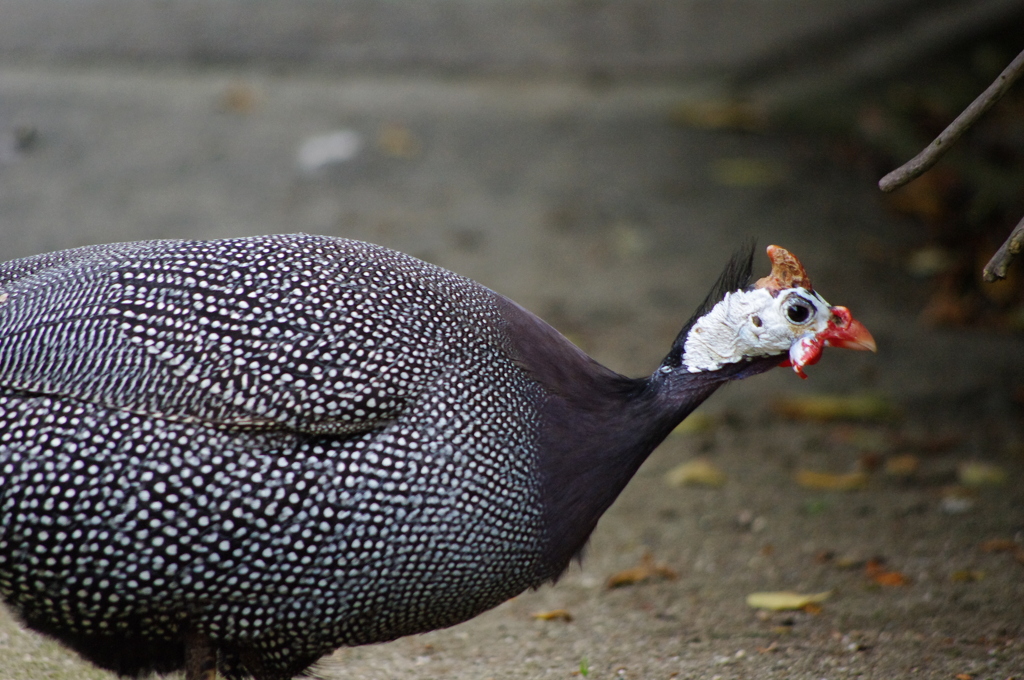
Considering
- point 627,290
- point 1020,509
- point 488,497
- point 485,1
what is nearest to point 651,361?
point 627,290

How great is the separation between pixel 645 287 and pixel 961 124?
3369mm

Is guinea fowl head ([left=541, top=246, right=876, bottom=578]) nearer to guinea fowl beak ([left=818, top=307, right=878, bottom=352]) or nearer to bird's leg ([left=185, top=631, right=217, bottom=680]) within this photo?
guinea fowl beak ([left=818, top=307, right=878, bottom=352])

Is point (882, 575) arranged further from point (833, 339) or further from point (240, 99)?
point (240, 99)

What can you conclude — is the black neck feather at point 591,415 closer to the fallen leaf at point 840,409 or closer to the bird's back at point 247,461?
the bird's back at point 247,461

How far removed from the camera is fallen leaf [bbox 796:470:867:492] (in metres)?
4.04

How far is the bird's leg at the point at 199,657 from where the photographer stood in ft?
7.48

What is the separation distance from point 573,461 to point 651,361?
245cm

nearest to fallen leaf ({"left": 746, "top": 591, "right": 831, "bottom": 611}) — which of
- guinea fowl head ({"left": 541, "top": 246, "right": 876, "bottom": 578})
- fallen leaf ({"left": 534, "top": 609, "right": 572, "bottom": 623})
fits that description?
fallen leaf ({"left": 534, "top": 609, "right": 572, "bottom": 623})

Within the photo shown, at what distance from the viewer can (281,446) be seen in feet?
7.14

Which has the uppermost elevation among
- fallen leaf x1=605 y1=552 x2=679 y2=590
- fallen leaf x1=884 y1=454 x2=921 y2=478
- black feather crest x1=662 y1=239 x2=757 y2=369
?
black feather crest x1=662 y1=239 x2=757 y2=369

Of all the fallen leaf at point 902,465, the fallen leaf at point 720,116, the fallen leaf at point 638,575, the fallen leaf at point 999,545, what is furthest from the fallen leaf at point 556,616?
the fallen leaf at point 720,116

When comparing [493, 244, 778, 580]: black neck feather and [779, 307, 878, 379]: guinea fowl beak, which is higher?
[779, 307, 878, 379]: guinea fowl beak

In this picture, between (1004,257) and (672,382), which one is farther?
(672,382)

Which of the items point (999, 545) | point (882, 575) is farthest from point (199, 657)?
point (999, 545)
